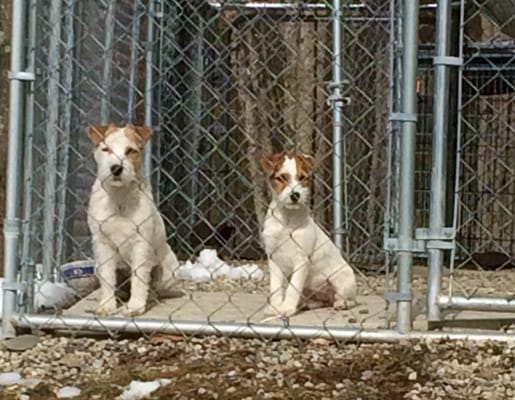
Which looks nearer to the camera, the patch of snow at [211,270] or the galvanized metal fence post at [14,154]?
the galvanized metal fence post at [14,154]

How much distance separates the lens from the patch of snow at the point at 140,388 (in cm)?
226

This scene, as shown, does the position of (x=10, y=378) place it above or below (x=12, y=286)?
below

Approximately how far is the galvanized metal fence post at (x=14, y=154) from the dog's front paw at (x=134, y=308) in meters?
0.37

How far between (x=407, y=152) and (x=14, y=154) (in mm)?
1133

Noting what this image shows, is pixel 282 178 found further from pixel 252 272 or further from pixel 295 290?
pixel 252 272

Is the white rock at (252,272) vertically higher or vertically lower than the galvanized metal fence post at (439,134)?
lower

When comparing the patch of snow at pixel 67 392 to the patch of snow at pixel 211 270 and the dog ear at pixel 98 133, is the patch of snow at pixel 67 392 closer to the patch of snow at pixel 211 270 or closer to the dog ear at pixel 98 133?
the dog ear at pixel 98 133

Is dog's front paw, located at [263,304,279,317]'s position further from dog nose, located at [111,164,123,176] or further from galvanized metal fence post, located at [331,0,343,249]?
galvanized metal fence post, located at [331,0,343,249]

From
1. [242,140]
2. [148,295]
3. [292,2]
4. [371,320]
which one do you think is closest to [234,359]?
[371,320]

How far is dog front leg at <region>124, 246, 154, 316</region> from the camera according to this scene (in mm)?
3078

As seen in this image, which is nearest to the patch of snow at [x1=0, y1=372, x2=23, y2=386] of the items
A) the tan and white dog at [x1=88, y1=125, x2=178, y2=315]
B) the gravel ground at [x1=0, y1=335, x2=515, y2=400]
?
the gravel ground at [x1=0, y1=335, x2=515, y2=400]

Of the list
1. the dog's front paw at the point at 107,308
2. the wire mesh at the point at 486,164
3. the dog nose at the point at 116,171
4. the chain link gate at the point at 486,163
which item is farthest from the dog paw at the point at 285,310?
the wire mesh at the point at 486,164

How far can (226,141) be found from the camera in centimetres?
570

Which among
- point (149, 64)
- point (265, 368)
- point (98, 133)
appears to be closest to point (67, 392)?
point (265, 368)
